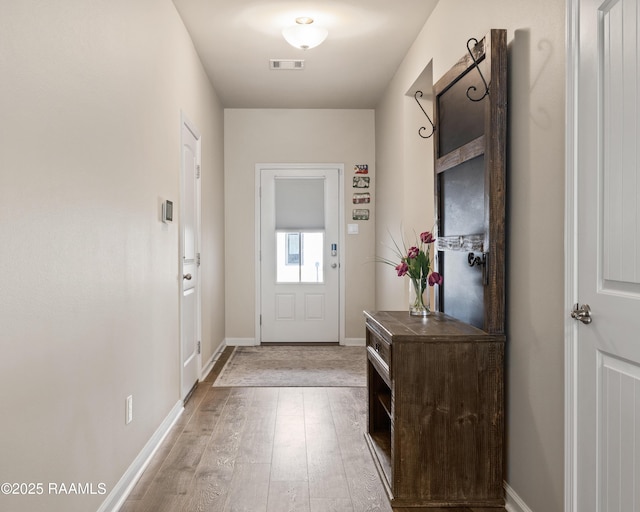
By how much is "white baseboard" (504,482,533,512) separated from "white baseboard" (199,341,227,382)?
2.74m

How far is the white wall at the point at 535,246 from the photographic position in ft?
5.95

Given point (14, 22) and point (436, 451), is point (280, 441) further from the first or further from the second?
point (14, 22)

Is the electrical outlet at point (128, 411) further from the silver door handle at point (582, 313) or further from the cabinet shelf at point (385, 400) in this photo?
the silver door handle at point (582, 313)

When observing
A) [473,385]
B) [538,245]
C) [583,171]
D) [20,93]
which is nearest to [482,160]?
[538,245]

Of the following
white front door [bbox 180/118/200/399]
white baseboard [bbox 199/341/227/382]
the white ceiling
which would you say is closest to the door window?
white baseboard [bbox 199/341/227/382]

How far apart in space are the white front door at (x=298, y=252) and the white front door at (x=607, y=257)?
170 inches

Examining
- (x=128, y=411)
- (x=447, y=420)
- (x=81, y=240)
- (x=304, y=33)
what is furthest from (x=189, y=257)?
(x=447, y=420)

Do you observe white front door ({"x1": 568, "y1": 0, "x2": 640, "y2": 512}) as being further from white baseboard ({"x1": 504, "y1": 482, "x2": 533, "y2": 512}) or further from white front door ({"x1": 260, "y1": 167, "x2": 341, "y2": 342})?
white front door ({"x1": 260, "y1": 167, "x2": 341, "y2": 342})

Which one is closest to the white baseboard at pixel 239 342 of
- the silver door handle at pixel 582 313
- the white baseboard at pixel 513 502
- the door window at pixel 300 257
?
the door window at pixel 300 257

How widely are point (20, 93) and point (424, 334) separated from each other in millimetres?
1697

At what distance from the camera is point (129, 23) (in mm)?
2475

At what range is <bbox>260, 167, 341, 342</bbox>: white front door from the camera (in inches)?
233

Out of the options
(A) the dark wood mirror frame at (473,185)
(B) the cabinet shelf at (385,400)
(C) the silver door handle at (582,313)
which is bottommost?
(B) the cabinet shelf at (385,400)

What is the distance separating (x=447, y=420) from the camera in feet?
7.18
